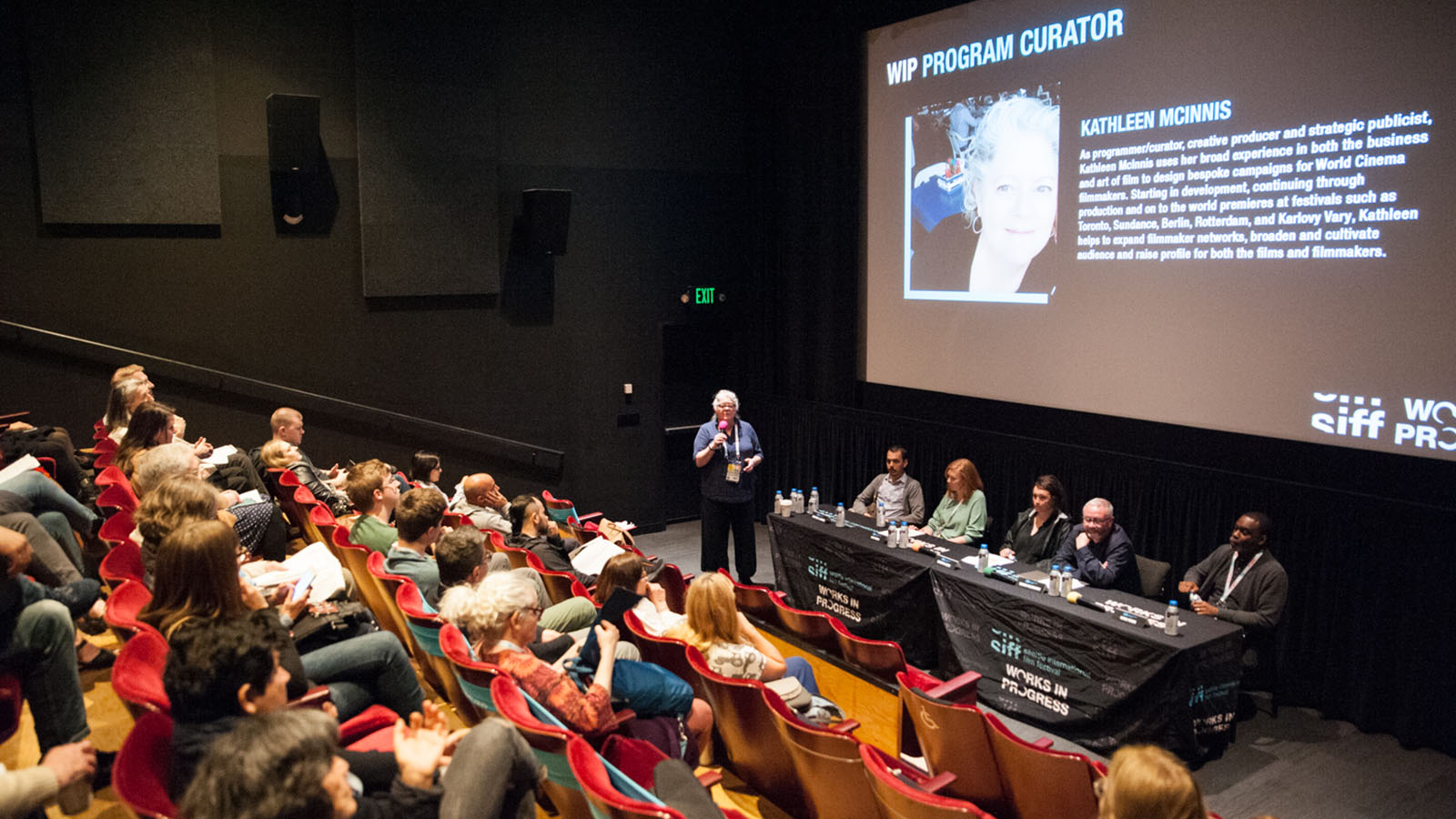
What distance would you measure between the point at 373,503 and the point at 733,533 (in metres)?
2.83

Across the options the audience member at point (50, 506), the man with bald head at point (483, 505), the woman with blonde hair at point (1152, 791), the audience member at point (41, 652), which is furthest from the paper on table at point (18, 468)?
the woman with blonde hair at point (1152, 791)

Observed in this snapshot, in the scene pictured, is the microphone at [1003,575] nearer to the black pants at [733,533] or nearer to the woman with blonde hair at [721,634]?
the woman with blonde hair at [721,634]

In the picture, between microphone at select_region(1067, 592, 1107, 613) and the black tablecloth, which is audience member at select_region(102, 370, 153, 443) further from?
microphone at select_region(1067, 592, 1107, 613)

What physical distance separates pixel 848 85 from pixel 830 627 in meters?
4.75

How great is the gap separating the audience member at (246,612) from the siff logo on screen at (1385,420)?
4.49 meters

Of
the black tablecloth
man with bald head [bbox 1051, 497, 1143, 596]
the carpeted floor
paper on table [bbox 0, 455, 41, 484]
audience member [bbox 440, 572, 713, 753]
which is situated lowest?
the carpeted floor

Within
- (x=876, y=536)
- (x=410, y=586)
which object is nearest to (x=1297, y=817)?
(x=876, y=536)

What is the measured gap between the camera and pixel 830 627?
4.65 meters

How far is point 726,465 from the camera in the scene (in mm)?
6789

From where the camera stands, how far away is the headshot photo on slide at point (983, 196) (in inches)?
247

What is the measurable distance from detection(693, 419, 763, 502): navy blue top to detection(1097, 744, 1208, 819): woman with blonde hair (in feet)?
15.0

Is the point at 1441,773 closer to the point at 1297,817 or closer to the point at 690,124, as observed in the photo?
the point at 1297,817

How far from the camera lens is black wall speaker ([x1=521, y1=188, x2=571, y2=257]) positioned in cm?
773

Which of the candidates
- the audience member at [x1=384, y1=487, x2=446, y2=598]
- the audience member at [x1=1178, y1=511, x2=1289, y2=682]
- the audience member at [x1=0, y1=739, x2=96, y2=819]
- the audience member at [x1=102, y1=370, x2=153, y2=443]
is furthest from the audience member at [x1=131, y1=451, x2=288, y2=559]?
the audience member at [x1=1178, y1=511, x2=1289, y2=682]
